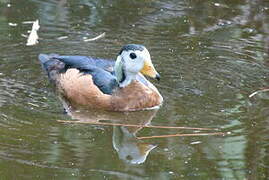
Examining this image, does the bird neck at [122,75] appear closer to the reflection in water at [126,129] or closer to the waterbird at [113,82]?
the waterbird at [113,82]

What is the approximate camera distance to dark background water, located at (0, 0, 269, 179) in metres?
7.27

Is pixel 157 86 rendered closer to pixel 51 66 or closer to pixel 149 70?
pixel 149 70

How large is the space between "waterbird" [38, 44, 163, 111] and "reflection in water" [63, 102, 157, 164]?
126 millimetres

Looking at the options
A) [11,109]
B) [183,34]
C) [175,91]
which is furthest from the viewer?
[183,34]

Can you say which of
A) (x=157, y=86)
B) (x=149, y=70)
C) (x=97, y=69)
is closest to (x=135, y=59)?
(x=149, y=70)

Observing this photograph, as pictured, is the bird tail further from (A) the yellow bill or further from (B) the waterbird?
(A) the yellow bill

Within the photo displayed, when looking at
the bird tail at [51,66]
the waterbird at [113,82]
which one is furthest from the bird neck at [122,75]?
the bird tail at [51,66]

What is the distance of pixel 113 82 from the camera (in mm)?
9156

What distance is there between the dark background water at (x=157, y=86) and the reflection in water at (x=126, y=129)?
1 centimetres

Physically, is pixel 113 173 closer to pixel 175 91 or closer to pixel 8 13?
pixel 175 91

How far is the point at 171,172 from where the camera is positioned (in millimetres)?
7109

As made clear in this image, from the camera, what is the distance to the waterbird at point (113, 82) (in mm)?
8906

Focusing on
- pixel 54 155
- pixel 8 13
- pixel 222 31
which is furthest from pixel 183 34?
pixel 54 155

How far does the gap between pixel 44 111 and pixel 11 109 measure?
34cm
